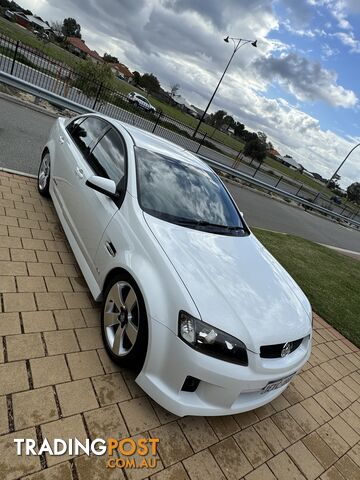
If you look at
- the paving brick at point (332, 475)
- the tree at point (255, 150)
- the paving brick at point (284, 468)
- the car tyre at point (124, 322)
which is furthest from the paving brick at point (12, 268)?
the tree at point (255, 150)

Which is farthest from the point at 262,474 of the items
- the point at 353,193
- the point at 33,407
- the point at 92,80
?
the point at 353,193

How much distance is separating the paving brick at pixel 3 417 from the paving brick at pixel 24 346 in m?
0.34

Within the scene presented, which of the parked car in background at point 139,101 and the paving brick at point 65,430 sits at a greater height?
the parked car in background at point 139,101

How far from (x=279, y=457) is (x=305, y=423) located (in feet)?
1.94

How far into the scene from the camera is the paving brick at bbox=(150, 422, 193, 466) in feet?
7.27

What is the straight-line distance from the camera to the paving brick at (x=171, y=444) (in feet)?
7.27

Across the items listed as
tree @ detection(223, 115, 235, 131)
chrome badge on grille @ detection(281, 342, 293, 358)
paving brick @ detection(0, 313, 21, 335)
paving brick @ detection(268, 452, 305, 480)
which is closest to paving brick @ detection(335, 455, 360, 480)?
paving brick @ detection(268, 452, 305, 480)

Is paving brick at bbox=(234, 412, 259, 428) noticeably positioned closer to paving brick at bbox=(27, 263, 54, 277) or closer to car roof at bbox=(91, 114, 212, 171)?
paving brick at bbox=(27, 263, 54, 277)

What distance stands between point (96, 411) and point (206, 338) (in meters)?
0.94

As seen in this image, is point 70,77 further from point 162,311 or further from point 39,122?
point 162,311

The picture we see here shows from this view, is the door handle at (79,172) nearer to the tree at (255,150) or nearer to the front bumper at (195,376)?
the front bumper at (195,376)

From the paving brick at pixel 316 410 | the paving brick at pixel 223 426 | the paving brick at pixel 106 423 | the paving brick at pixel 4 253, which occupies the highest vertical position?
the paving brick at pixel 316 410

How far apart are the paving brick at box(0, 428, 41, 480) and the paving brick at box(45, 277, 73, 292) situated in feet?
4.86

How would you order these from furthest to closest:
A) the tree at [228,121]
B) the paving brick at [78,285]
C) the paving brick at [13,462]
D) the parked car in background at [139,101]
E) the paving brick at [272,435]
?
the tree at [228,121]
the parked car in background at [139,101]
the paving brick at [78,285]
the paving brick at [272,435]
the paving brick at [13,462]
